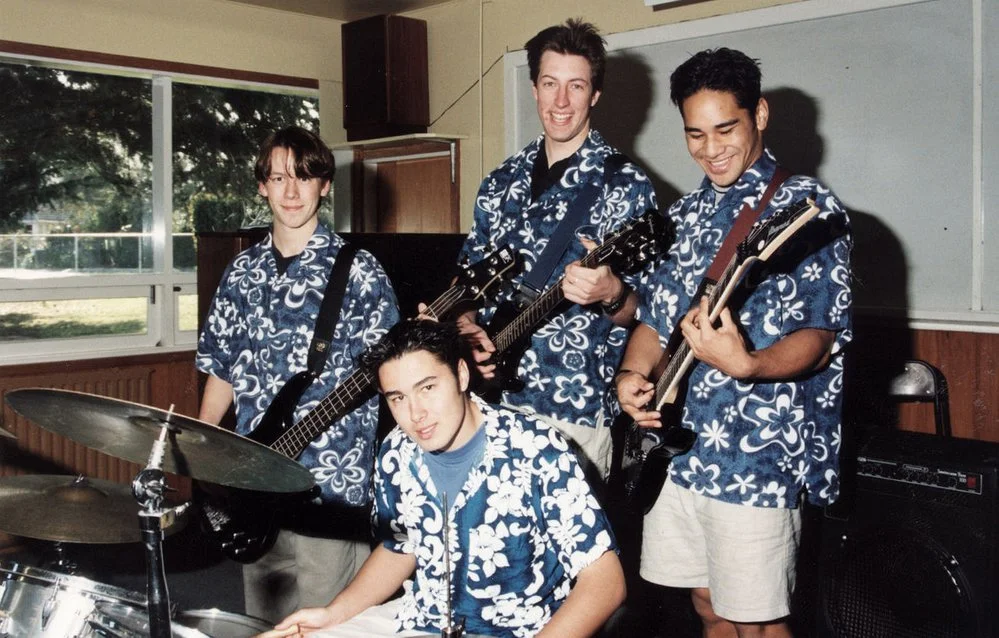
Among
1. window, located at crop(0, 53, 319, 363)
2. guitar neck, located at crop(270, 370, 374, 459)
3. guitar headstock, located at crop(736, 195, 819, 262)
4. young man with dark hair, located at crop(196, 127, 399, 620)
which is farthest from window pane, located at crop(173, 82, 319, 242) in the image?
guitar headstock, located at crop(736, 195, 819, 262)

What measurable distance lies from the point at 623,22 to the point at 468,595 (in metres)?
3.35

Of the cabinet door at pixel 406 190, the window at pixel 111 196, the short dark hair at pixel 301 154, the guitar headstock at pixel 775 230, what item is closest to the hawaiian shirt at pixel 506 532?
the guitar headstock at pixel 775 230

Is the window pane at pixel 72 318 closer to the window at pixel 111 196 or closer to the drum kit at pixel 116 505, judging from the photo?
the window at pixel 111 196

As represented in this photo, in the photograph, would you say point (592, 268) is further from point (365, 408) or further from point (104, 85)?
point (104, 85)

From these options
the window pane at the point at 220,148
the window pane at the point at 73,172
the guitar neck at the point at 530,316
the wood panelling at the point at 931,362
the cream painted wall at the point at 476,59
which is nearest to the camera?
the guitar neck at the point at 530,316

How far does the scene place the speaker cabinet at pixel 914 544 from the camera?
2.38 m

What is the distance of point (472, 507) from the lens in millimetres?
1861

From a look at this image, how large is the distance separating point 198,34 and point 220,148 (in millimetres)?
632

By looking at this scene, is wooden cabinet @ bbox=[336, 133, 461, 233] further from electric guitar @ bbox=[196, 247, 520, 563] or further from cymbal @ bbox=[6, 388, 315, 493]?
cymbal @ bbox=[6, 388, 315, 493]

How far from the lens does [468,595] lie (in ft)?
6.14

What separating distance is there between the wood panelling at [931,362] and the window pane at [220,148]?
3.56 meters

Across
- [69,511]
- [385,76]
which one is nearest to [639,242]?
[69,511]

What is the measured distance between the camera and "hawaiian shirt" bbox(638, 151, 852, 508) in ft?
6.59

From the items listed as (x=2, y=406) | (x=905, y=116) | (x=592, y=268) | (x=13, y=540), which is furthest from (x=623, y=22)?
(x=13, y=540)
